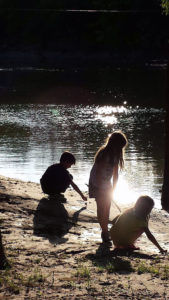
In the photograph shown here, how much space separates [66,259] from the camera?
23.8 ft

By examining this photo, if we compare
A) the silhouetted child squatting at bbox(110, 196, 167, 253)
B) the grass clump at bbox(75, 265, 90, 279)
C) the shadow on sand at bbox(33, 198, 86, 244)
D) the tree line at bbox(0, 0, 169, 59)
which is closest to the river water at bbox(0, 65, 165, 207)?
the shadow on sand at bbox(33, 198, 86, 244)

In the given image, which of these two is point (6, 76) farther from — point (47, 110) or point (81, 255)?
point (81, 255)

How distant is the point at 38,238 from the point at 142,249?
1376 mm

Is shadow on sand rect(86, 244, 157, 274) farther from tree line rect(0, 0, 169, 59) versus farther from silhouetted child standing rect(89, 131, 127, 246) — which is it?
tree line rect(0, 0, 169, 59)

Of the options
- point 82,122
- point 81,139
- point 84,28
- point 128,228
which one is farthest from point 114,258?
point 84,28

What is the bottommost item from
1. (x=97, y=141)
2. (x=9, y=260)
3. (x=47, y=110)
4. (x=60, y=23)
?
(x=60, y=23)

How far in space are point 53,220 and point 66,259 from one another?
2.23 meters

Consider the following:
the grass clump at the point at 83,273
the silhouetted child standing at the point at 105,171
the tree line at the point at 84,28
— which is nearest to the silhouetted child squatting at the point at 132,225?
the silhouetted child standing at the point at 105,171

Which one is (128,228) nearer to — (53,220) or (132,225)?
(132,225)

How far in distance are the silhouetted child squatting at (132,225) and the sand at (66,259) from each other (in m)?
0.16

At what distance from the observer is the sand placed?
616cm

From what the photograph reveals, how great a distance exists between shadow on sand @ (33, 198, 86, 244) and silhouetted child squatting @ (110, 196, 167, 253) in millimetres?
738

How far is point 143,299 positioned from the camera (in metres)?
5.98

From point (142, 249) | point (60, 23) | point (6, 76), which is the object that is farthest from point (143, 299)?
point (60, 23)
